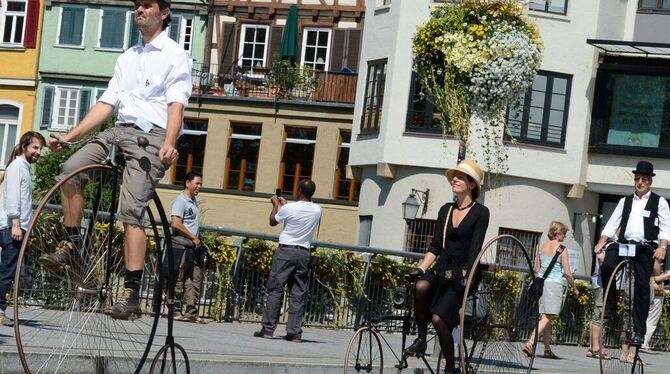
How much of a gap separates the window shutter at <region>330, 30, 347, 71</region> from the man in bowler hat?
143ft

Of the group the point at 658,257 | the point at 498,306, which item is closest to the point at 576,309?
the point at 658,257

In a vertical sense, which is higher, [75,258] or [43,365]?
[75,258]

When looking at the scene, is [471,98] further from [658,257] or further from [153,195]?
[153,195]

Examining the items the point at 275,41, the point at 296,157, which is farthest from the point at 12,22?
the point at 296,157

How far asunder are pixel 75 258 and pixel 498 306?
5.33 m

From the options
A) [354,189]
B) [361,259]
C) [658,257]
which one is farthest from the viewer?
[354,189]

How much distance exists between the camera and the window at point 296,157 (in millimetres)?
58750

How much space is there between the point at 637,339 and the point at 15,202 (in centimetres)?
615

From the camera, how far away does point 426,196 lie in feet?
152

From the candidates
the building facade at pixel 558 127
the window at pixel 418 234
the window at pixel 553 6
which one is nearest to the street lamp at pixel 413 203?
the building facade at pixel 558 127

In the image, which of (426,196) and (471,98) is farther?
(426,196)

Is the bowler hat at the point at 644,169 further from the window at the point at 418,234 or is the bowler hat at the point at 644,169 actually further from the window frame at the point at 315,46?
the window frame at the point at 315,46

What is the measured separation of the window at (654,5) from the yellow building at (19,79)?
27.2 meters

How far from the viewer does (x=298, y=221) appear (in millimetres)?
19578
